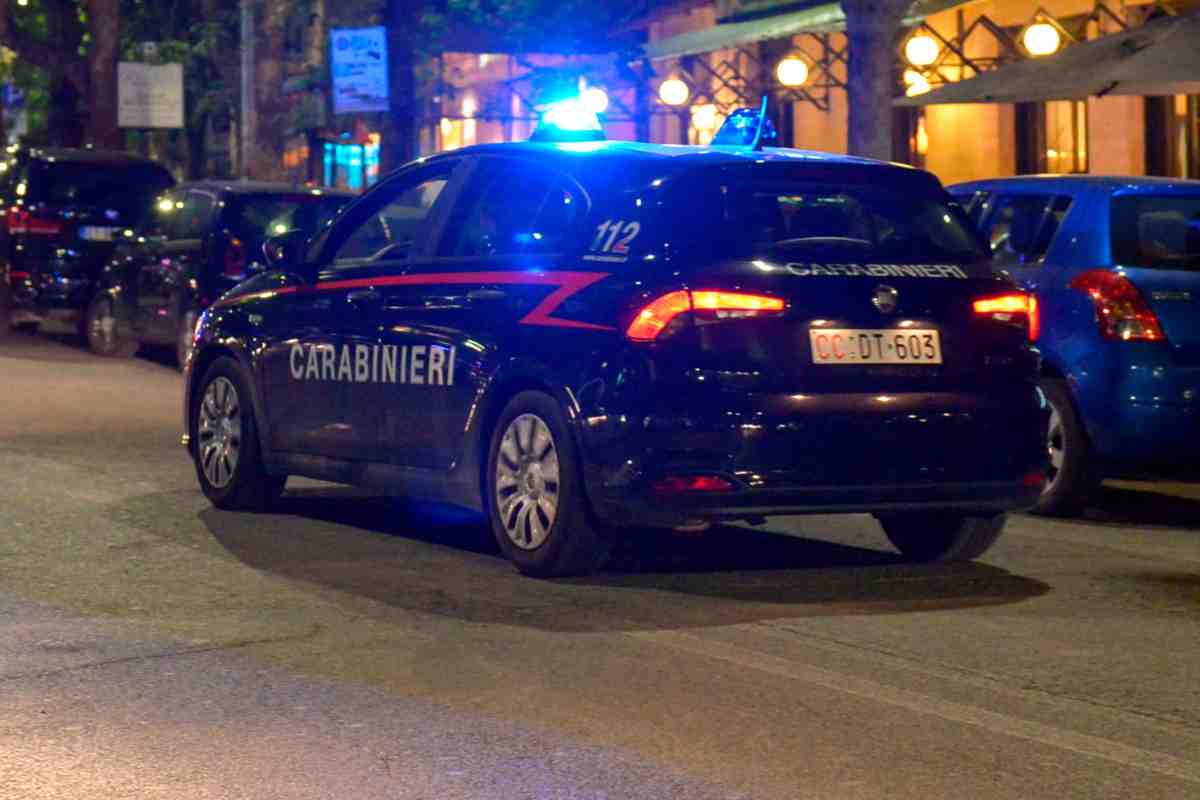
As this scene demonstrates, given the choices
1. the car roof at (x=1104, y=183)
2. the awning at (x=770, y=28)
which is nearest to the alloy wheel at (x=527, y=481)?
the car roof at (x=1104, y=183)

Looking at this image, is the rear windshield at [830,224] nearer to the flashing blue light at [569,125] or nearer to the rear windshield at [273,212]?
the flashing blue light at [569,125]

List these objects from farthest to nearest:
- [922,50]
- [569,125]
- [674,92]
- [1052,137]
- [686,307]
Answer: [674,92], [1052,137], [922,50], [569,125], [686,307]

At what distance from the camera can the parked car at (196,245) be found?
57.6 feet

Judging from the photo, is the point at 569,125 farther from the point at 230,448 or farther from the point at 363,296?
the point at 230,448

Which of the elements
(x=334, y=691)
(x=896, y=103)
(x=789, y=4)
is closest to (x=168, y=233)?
(x=896, y=103)

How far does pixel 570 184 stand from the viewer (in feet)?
27.8

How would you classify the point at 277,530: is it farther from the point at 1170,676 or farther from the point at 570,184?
the point at 1170,676

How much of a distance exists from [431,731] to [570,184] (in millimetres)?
2996

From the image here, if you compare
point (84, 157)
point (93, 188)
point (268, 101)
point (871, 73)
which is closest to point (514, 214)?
point (871, 73)

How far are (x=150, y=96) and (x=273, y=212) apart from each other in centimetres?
2224

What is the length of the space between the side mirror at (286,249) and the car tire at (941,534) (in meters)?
2.76

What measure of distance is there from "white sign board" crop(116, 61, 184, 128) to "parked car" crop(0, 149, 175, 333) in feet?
53.6

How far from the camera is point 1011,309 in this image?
831cm

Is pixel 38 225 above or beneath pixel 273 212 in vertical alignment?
above
